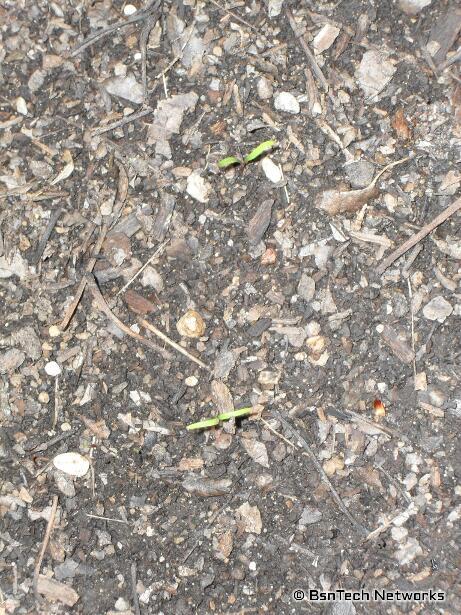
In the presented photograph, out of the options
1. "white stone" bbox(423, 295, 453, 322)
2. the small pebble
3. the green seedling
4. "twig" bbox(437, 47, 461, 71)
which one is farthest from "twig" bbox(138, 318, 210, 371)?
"twig" bbox(437, 47, 461, 71)

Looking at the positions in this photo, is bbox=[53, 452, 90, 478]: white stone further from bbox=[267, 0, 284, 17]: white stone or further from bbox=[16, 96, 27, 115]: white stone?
bbox=[267, 0, 284, 17]: white stone

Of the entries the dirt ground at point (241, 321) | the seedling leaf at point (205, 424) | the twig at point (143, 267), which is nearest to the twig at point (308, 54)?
the dirt ground at point (241, 321)

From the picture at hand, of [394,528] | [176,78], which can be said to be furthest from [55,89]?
[394,528]

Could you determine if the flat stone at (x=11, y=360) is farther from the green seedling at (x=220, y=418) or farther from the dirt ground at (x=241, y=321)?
the green seedling at (x=220, y=418)

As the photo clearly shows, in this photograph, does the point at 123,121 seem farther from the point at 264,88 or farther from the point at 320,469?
the point at 320,469

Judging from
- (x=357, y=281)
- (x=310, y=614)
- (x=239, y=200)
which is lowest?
(x=310, y=614)

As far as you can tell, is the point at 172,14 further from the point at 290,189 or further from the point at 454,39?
the point at 454,39

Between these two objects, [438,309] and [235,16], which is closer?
[438,309]

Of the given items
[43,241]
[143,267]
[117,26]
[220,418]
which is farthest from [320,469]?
[117,26]
